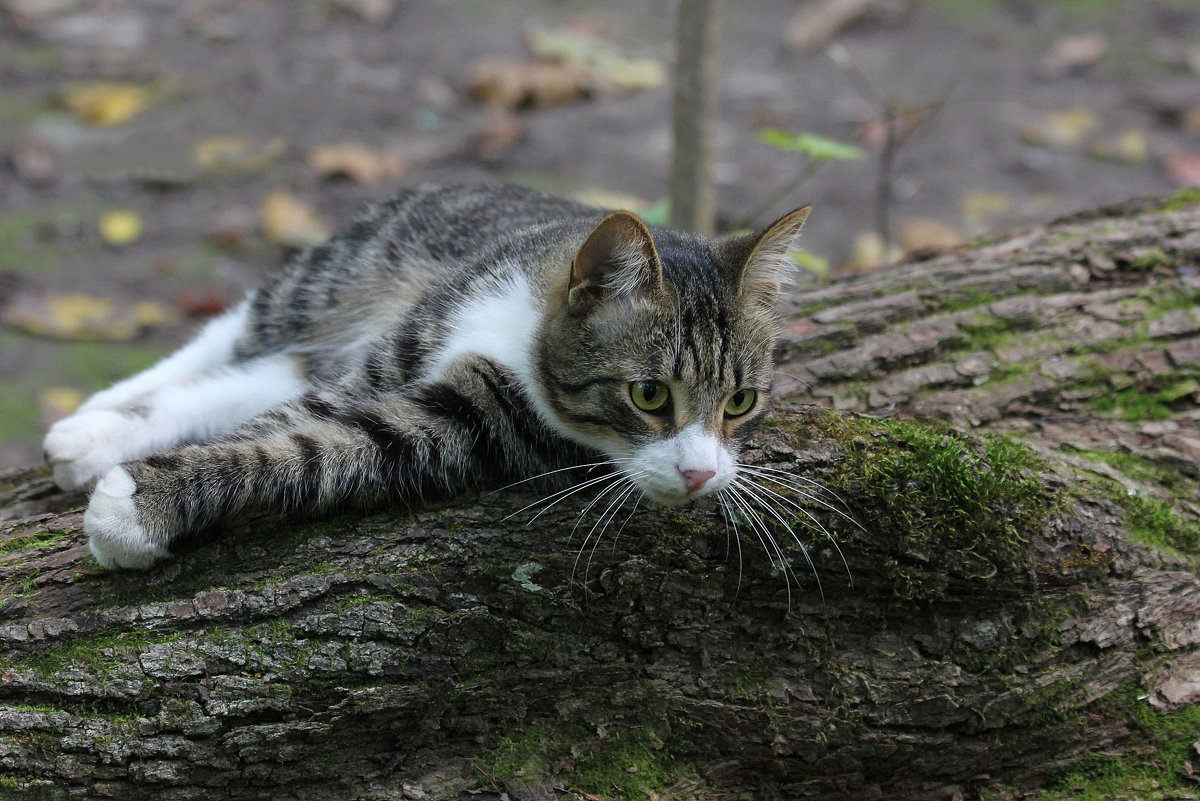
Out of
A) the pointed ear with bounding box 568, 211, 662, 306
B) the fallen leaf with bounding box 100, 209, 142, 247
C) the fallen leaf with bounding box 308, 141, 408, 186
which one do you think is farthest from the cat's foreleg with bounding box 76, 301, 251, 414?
Answer: the fallen leaf with bounding box 308, 141, 408, 186

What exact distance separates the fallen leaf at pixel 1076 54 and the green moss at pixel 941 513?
548cm

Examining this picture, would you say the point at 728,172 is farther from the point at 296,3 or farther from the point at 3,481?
the point at 3,481

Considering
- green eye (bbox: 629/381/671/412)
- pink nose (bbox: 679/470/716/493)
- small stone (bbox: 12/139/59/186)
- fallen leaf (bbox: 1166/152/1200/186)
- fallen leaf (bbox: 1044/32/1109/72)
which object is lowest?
pink nose (bbox: 679/470/716/493)

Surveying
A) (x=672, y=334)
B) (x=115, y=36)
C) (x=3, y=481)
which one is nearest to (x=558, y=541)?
(x=672, y=334)

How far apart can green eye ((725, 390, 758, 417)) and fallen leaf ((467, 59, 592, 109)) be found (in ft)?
14.9

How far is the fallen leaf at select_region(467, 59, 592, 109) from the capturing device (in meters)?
6.37

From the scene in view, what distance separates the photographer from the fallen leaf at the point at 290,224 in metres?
5.17

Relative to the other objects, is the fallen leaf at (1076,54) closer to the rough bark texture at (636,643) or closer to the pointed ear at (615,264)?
the rough bark texture at (636,643)

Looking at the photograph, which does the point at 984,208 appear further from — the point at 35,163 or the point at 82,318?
the point at 35,163

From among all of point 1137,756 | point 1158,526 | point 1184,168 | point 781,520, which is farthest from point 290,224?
point 1184,168

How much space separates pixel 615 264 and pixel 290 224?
11.4 ft

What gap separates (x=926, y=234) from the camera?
5199mm

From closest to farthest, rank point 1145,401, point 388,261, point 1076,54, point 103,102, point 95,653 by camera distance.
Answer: point 95,653 → point 1145,401 → point 388,261 → point 103,102 → point 1076,54

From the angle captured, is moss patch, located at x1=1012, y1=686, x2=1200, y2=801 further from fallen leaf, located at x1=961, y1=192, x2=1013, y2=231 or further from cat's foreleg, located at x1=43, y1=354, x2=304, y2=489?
fallen leaf, located at x1=961, y1=192, x2=1013, y2=231
